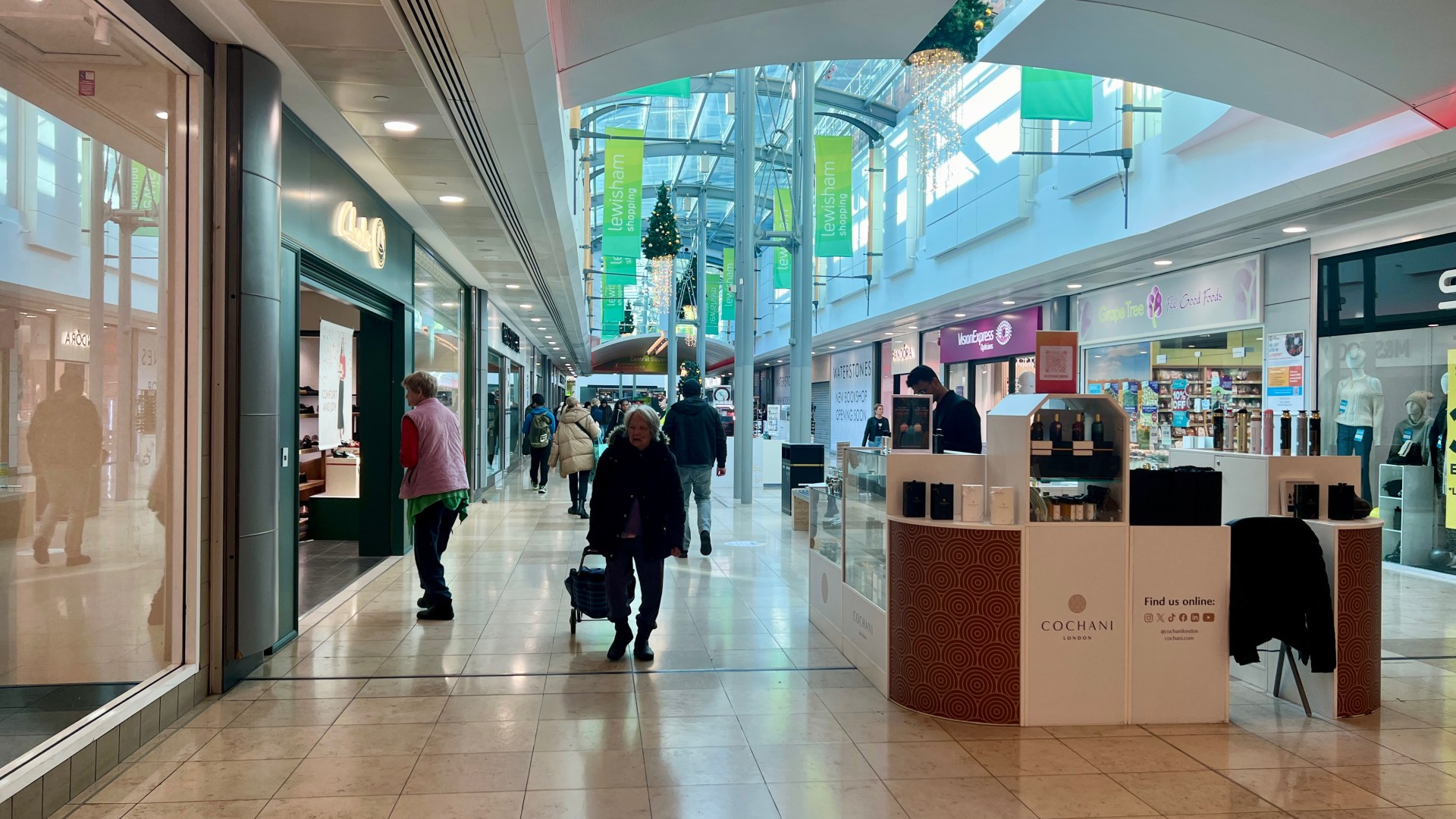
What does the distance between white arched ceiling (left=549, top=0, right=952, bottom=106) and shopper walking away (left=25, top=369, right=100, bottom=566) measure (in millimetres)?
3005

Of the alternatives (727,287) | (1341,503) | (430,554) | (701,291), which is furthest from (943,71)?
(727,287)

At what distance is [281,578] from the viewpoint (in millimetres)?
4871

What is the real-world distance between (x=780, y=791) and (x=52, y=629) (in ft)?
8.63

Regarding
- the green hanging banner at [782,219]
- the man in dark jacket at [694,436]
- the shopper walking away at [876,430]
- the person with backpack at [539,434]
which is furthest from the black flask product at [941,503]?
the green hanging banner at [782,219]

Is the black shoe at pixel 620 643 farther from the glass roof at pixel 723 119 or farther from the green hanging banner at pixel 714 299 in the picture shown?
the green hanging banner at pixel 714 299

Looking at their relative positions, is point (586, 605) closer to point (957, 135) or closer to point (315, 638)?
point (315, 638)

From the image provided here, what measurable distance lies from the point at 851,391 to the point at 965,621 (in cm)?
2185

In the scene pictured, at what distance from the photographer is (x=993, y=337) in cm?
1580

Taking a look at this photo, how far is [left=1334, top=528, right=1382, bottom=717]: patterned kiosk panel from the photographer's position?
3.96 m

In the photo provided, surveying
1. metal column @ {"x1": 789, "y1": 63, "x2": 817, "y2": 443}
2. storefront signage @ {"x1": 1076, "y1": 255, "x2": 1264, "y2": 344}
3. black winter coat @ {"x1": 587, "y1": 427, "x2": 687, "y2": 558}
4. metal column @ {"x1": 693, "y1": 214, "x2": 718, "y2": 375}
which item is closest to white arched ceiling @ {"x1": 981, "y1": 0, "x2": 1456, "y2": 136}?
storefront signage @ {"x1": 1076, "y1": 255, "x2": 1264, "y2": 344}

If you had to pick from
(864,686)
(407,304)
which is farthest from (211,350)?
(407,304)

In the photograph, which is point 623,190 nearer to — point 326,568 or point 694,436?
point 694,436

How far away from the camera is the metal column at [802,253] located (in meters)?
11.9

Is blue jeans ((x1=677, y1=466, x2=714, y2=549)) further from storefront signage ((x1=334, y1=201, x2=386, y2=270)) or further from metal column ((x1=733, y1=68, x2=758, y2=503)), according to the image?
metal column ((x1=733, y1=68, x2=758, y2=503))
